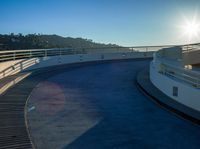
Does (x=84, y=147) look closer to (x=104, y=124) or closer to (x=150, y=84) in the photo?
(x=104, y=124)

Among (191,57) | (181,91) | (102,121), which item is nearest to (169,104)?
(181,91)

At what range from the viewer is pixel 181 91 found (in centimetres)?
1448

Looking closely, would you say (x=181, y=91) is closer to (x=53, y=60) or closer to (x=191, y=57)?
(x=53, y=60)

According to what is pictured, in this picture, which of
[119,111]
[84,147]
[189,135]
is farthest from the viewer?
[119,111]

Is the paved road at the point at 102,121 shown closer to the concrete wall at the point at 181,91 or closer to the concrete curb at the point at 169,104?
the concrete curb at the point at 169,104

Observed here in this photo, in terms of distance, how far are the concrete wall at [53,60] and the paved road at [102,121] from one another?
4069 mm

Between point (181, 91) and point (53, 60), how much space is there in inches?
698

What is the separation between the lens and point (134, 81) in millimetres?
21516

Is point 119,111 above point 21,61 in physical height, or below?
below

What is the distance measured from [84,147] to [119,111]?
4.45 m

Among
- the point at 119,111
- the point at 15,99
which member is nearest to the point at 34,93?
the point at 15,99

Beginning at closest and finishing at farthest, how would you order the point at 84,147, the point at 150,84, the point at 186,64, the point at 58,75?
1. the point at 84,147
2. the point at 150,84
3. the point at 58,75
4. the point at 186,64

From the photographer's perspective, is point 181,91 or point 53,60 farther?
point 53,60

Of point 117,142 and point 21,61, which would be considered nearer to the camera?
point 117,142
